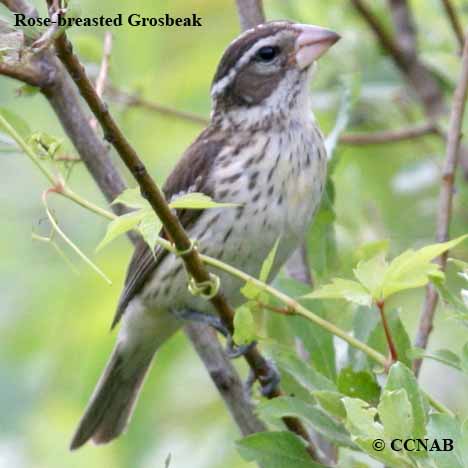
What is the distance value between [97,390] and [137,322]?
281 millimetres

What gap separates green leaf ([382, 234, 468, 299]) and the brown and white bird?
4.17 feet

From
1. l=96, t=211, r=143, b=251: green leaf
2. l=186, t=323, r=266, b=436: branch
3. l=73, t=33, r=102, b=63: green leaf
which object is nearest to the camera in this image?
l=96, t=211, r=143, b=251: green leaf

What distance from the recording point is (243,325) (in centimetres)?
238

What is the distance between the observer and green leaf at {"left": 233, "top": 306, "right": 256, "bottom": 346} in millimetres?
2375

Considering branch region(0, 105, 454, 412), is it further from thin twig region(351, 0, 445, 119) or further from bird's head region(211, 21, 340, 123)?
thin twig region(351, 0, 445, 119)

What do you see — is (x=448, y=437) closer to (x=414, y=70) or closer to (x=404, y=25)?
(x=414, y=70)

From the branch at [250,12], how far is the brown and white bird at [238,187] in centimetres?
3

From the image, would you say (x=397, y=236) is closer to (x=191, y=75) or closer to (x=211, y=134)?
(x=211, y=134)

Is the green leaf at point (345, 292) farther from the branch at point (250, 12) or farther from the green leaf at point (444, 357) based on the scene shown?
the branch at point (250, 12)

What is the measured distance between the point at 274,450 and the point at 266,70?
5.56 ft

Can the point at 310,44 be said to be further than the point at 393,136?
No

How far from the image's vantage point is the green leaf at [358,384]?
2.56 meters

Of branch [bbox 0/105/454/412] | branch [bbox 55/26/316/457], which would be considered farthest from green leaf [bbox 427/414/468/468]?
branch [bbox 55/26/316/457]

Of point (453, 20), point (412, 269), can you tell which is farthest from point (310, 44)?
point (412, 269)
